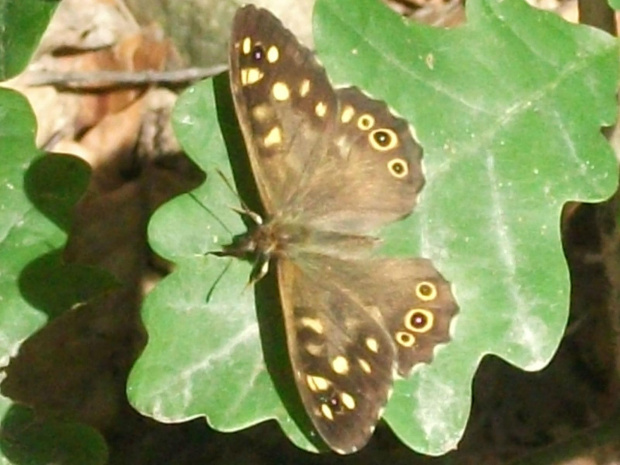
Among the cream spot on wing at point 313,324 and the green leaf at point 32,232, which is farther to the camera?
the green leaf at point 32,232

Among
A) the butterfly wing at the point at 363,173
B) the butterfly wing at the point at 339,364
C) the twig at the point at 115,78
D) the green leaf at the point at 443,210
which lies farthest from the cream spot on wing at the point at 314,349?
the twig at the point at 115,78

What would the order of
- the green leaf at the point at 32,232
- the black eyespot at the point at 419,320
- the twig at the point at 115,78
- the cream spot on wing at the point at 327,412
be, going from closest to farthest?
the cream spot on wing at the point at 327,412, the black eyespot at the point at 419,320, the green leaf at the point at 32,232, the twig at the point at 115,78

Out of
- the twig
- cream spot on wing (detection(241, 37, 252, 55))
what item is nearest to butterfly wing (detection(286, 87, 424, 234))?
cream spot on wing (detection(241, 37, 252, 55))

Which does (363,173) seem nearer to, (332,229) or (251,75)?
(332,229)

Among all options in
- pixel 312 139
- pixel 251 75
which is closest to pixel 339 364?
pixel 312 139

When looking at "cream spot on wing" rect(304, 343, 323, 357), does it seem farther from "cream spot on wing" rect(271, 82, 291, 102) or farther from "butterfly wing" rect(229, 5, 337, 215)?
"cream spot on wing" rect(271, 82, 291, 102)

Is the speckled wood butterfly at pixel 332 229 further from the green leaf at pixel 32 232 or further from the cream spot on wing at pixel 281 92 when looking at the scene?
the green leaf at pixel 32 232
